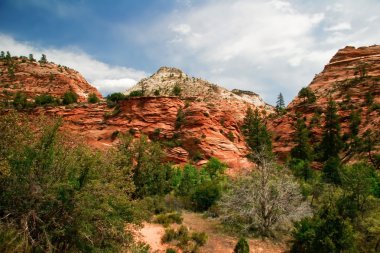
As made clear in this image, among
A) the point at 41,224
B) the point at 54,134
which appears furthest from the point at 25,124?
the point at 41,224

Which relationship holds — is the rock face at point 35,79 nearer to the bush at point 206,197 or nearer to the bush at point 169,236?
the bush at point 206,197

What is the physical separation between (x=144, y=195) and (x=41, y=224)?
18400mm

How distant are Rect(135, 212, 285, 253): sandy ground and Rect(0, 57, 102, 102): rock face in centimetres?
5954

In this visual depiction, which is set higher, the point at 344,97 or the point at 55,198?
the point at 344,97

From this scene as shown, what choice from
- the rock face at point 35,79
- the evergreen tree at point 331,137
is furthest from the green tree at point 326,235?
the rock face at point 35,79

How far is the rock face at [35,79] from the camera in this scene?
242ft

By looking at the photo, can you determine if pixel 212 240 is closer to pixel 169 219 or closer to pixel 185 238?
pixel 185 238

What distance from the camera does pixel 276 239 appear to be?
2116 centimetres

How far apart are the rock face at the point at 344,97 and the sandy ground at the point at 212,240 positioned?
3752cm

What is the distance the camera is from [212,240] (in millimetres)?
20500

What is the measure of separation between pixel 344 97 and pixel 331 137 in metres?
14.9

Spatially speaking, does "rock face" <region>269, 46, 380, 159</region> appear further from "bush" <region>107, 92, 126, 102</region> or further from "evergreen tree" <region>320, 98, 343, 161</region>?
"bush" <region>107, 92, 126, 102</region>

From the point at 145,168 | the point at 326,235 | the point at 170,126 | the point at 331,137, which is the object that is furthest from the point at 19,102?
the point at 326,235

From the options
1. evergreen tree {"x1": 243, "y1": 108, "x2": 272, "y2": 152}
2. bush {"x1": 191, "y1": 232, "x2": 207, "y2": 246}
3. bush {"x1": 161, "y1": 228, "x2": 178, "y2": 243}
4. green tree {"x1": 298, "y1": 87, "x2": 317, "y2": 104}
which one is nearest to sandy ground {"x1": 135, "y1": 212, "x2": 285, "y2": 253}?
bush {"x1": 191, "y1": 232, "x2": 207, "y2": 246}
